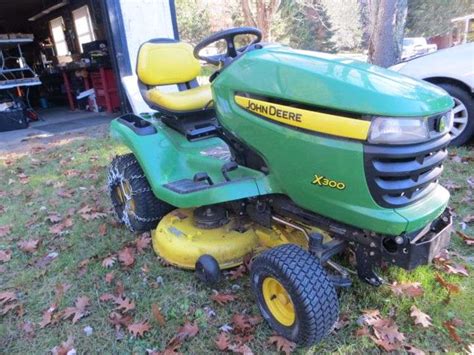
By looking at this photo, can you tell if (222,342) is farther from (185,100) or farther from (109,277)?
(185,100)

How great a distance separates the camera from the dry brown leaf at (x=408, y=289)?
211 centimetres

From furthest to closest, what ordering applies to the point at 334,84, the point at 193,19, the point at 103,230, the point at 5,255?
the point at 193,19 → the point at 103,230 → the point at 5,255 → the point at 334,84

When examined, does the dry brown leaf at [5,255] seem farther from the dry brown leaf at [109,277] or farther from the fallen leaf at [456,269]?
the fallen leaf at [456,269]

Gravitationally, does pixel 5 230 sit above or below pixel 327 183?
below

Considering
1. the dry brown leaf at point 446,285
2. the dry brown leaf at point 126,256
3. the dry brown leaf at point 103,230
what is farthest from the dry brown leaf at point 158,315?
the dry brown leaf at point 446,285

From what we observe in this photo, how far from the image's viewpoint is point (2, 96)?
7992 millimetres

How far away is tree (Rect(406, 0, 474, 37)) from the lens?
2772 centimetres

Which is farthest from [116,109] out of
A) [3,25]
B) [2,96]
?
[3,25]

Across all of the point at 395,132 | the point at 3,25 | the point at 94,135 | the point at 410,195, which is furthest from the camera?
the point at 3,25

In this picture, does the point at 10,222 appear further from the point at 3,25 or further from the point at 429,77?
the point at 3,25

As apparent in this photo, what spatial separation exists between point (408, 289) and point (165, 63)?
7.50 feet

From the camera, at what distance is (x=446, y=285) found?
216 centimetres

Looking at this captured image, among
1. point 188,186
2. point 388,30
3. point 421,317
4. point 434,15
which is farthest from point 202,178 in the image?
point 434,15

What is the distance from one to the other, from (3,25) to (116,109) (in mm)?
8581
